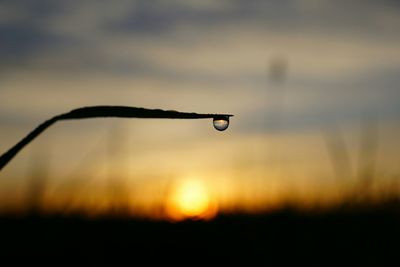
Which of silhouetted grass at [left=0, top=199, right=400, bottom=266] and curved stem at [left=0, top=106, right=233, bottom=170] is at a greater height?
curved stem at [left=0, top=106, right=233, bottom=170]

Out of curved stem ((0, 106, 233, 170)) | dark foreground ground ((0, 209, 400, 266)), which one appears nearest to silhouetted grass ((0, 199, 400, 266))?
dark foreground ground ((0, 209, 400, 266))

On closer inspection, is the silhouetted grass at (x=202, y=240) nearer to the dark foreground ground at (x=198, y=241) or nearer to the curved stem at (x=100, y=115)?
the dark foreground ground at (x=198, y=241)

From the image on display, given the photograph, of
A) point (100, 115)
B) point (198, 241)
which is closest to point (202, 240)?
point (198, 241)

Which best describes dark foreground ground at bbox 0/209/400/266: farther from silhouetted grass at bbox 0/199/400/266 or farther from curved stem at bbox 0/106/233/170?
curved stem at bbox 0/106/233/170

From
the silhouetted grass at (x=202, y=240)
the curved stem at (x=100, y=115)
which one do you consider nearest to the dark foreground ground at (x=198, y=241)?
the silhouetted grass at (x=202, y=240)

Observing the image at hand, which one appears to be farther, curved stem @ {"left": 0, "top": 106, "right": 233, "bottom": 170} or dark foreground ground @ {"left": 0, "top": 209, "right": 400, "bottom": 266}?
dark foreground ground @ {"left": 0, "top": 209, "right": 400, "bottom": 266}
